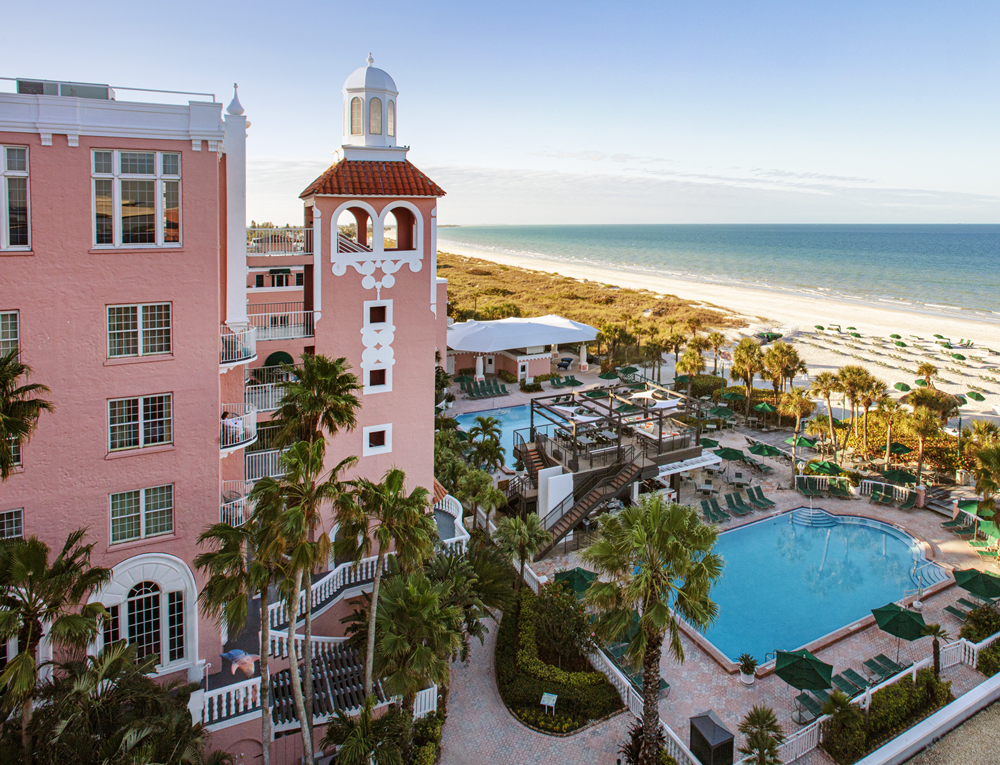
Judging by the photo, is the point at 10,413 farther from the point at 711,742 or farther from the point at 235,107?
the point at 711,742

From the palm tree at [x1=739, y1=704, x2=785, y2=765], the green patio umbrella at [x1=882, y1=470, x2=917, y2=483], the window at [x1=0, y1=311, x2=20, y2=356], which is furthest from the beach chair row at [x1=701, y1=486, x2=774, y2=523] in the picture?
the window at [x1=0, y1=311, x2=20, y2=356]

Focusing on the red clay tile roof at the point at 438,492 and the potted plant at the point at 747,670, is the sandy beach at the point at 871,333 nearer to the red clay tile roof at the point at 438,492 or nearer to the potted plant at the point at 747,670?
the potted plant at the point at 747,670

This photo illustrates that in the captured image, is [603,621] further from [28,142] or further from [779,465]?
[779,465]

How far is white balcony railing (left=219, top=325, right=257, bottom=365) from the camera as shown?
56.2 ft

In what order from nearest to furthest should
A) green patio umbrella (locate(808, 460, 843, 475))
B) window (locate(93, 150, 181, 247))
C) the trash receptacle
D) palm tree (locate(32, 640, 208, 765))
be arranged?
palm tree (locate(32, 640, 208, 765))
window (locate(93, 150, 181, 247))
the trash receptacle
green patio umbrella (locate(808, 460, 843, 475))

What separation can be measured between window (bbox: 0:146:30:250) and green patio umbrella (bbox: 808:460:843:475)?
33.1m

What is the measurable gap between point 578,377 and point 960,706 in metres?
38.9

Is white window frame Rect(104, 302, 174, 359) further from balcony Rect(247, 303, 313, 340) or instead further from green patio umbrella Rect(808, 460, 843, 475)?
green patio umbrella Rect(808, 460, 843, 475)

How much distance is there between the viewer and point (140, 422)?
A: 52.3 ft

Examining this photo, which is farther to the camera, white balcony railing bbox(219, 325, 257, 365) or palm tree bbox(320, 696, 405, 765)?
white balcony railing bbox(219, 325, 257, 365)

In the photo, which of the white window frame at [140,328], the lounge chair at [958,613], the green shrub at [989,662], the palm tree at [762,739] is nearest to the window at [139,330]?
the white window frame at [140,328]

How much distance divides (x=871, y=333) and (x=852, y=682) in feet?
223

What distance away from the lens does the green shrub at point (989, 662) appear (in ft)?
66.6

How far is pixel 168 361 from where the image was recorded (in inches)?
630
